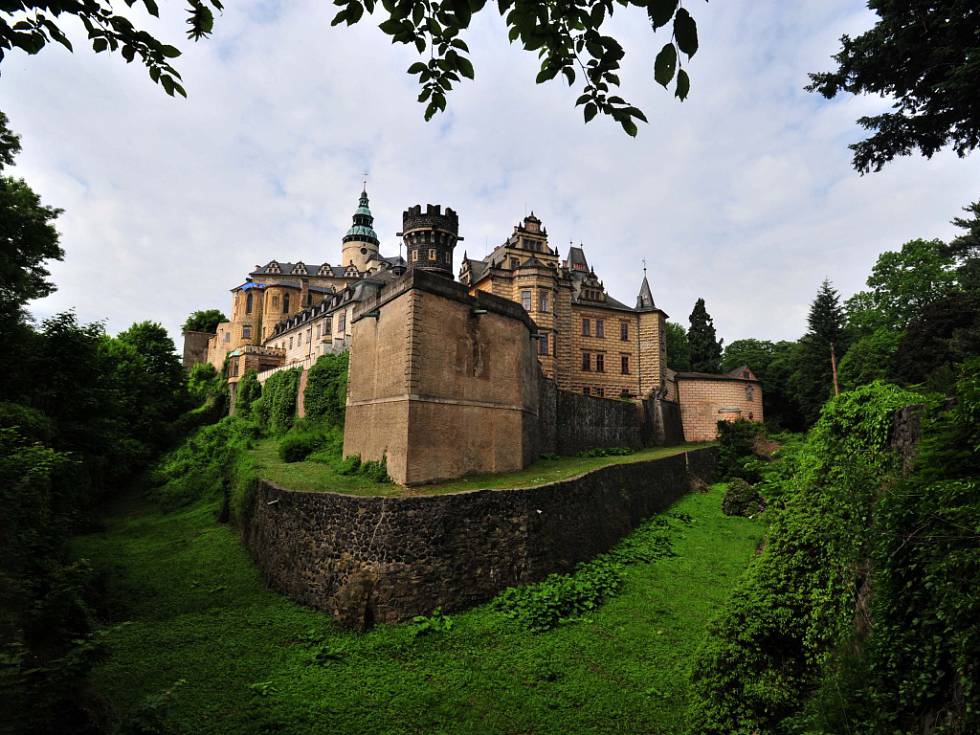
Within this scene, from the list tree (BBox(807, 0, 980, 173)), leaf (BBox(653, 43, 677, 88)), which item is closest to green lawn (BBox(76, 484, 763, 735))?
leaf (BBox(653, 43, 677, 88))

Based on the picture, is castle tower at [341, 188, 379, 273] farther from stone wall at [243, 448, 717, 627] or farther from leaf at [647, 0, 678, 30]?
leaf at [647, 0, 678, 30]

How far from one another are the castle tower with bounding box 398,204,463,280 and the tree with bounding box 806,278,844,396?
31.0 meters

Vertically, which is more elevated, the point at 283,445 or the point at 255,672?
the point at 283,445

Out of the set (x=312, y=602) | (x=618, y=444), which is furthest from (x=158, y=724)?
(x=618, y=444)

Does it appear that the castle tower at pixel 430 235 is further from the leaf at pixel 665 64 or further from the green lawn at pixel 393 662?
the leaf at pixel 665 64

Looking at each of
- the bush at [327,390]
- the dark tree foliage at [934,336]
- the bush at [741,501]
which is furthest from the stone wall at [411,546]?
the dark tree foliage at [934,336]

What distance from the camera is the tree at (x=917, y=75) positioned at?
11.6 meters

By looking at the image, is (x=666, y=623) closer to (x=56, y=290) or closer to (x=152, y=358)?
(x=56, y=290)

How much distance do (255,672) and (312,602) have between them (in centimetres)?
278

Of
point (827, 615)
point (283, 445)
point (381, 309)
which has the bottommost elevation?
point (827, 615)

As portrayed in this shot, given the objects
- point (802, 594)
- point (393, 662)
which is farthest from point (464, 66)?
point (393, 662)

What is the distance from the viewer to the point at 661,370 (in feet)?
118

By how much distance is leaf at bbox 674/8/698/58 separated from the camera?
258 cm

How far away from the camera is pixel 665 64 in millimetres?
2686
